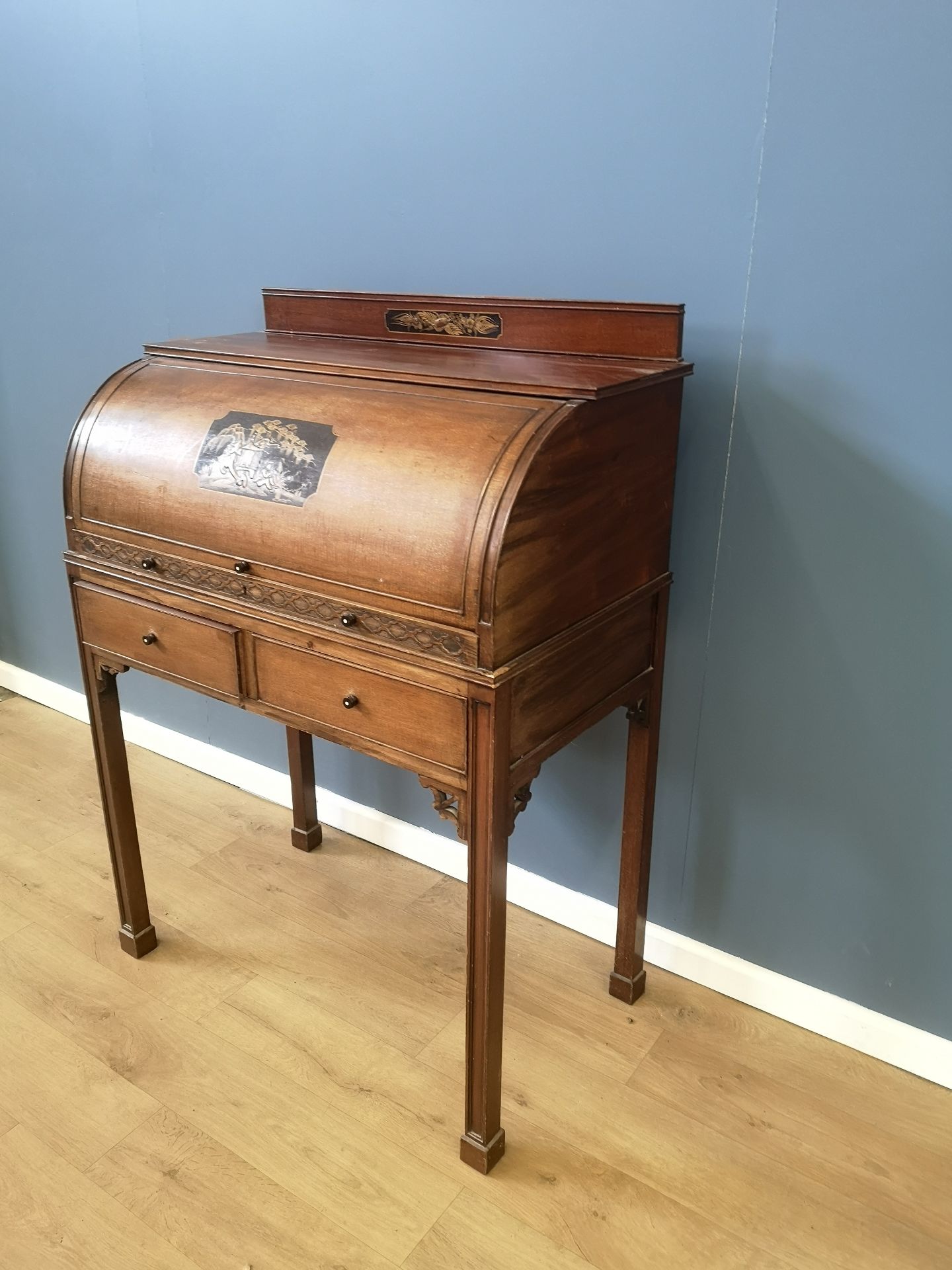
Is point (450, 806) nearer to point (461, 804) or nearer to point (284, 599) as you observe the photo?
point (461, 804)

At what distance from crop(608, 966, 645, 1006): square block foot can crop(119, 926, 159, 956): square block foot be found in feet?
3.07

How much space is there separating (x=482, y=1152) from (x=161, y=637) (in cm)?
97

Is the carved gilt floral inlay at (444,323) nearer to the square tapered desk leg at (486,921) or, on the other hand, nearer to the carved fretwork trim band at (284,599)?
the carved fretwork trim band at (284,599)

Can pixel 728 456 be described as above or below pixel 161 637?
above

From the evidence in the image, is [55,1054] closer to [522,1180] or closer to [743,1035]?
[522,1180]

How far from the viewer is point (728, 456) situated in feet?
5.32

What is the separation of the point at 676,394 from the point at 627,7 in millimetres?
580

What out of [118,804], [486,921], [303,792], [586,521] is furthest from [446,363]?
[303,792]

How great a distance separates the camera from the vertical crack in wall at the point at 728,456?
1.43 metres

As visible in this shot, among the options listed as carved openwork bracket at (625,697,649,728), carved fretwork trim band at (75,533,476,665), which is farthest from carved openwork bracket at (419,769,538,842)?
carved openwork bracket at (625,697,649,728)

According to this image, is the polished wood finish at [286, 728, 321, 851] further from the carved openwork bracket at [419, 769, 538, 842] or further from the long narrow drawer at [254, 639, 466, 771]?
the carved openwork bracket at [419, 769, 538, 842]

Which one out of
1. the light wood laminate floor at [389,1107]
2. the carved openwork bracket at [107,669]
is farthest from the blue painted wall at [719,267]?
the carved openwork bracket at [107,669]

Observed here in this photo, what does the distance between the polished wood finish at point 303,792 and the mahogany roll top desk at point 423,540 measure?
53cm

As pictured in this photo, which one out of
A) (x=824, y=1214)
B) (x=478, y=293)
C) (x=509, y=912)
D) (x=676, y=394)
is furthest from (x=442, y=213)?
(x=824, y=1214)
